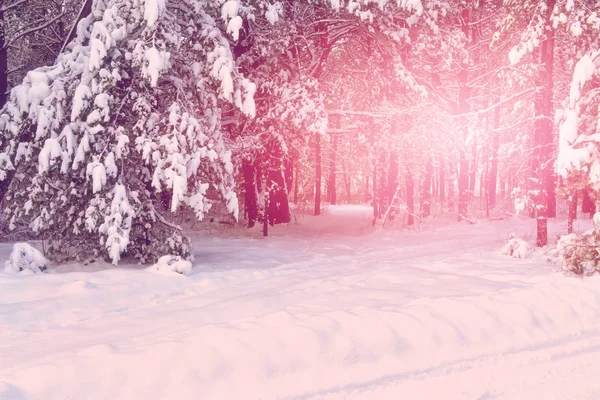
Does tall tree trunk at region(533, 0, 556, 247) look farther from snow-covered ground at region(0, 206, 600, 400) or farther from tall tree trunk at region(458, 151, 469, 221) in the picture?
tall tree trunk at region(458, 151, 469, 221)

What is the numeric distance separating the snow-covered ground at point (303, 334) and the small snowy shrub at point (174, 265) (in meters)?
0.21

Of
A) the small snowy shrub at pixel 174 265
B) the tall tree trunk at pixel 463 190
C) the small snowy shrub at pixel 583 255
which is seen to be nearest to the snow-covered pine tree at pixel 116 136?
the small snowy shrub at pixel 174 265

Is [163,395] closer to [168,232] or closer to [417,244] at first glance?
[168,232]

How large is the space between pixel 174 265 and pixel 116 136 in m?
2.78

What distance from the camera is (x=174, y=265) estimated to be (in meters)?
8.70

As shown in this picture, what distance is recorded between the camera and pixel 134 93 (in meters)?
9.45

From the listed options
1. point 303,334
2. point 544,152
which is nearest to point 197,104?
point 303,334

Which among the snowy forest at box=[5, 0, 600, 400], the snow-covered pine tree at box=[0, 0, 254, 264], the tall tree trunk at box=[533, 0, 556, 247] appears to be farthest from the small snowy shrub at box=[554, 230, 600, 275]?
the snow-covered pine tree at box=[0, 0, 254, 264]

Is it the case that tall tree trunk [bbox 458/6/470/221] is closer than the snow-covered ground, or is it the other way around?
the snow-covered ground

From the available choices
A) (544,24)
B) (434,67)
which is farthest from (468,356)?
(434,67)

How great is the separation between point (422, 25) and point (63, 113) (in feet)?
38.3

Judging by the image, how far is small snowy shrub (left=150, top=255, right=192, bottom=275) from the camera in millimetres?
8656

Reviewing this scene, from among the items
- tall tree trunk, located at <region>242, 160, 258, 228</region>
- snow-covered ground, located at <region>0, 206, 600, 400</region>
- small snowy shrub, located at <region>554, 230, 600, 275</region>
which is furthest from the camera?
tall tree trunk, located at <region>242, 160, 258, 228</region>

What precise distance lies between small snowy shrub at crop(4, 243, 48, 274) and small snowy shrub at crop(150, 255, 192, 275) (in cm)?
191
